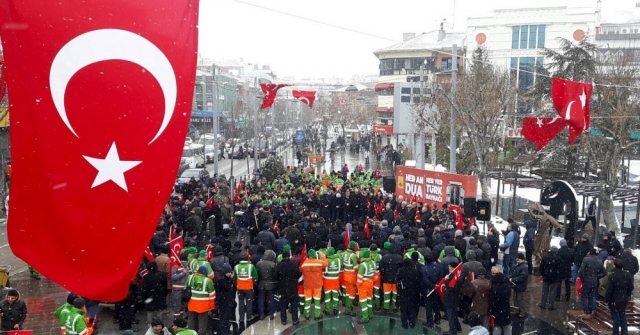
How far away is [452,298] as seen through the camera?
1066cm

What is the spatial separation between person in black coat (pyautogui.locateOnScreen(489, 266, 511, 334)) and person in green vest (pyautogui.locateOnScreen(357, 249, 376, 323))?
2258 mm

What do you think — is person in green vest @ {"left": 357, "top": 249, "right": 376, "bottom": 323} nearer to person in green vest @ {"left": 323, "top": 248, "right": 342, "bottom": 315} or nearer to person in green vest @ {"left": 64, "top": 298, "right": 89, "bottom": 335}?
person in green vest @ {"left": 323, "top": 248, "right": 342, "bottom": 315}

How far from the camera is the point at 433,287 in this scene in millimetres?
→ 11109

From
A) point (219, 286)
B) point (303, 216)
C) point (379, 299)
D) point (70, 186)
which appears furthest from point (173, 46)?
point (303, 216)

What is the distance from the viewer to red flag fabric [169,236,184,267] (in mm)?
12016

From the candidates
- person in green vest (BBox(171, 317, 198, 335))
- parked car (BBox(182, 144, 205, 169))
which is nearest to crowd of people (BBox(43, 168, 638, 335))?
person in green vest (BBox(171, 317, 198, 335))

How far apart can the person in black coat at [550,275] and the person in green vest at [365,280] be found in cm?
357

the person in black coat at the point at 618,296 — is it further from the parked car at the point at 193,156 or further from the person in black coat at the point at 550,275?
the parked car at the point at 193,156

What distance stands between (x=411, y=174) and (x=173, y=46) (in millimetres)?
17875

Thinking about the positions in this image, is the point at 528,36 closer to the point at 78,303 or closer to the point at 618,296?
the point at 618,296

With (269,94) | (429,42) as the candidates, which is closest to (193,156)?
(269,94)

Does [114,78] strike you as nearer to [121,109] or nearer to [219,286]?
[121,109]

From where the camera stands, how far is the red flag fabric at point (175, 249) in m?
12.0

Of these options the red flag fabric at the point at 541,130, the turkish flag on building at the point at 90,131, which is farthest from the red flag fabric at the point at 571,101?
the turkish flag on building at the point at 90,131
